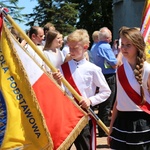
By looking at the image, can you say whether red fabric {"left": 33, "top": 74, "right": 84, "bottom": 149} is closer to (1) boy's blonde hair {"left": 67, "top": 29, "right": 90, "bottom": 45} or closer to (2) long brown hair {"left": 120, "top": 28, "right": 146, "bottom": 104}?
(1) boy's blonde hair {"left": 67, "top": 29, "right": 90, "bottom": 45}

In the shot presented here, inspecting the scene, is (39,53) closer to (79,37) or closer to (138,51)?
(79,37)

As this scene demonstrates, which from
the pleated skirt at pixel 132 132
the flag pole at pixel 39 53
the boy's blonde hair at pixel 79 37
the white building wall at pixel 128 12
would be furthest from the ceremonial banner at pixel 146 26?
the white building wall at pixel 128 12

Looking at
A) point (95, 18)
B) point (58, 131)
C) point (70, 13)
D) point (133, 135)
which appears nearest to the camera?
point (133, 135)

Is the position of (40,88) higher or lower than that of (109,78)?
higher

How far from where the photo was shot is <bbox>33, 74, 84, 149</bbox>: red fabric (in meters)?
4.35

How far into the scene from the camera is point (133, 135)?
401 cm

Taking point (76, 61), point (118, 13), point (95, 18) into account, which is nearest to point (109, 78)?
point (76, 61)

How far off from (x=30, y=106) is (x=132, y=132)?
938 millimetres

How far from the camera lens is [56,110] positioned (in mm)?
4418

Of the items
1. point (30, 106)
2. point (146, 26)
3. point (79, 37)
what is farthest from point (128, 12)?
point (30, 106)

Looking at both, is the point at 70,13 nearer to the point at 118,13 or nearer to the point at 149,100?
the point at 118,13

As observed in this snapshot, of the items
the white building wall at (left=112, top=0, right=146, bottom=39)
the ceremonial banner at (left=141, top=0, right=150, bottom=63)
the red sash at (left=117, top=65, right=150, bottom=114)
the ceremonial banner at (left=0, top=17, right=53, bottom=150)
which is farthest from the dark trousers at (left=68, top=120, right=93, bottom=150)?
the white building wall at (left=112, top=0, right=146, bottom=39)

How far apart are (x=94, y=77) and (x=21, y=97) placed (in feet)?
3.32

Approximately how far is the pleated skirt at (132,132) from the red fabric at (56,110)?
500 mm
